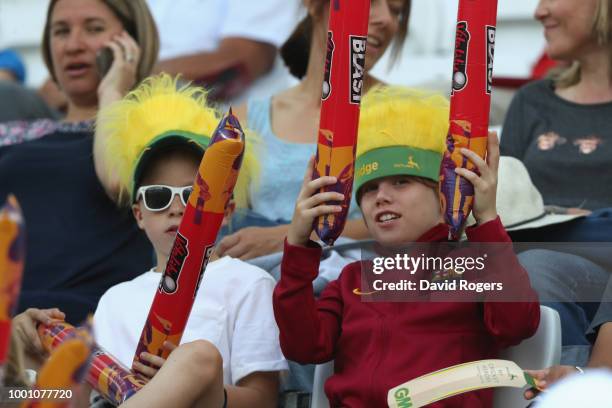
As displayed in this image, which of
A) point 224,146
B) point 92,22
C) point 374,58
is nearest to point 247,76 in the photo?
point 92,22

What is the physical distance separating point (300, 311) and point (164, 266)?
0.45m

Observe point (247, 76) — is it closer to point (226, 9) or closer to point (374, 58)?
point (226, 9)

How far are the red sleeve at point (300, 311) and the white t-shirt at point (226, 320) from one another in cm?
16

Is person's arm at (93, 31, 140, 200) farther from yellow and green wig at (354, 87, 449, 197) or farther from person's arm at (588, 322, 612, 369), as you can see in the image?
person's arm at (588, 322, 612, 369)

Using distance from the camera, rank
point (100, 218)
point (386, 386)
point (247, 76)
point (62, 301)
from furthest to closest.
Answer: point (247, 76), point (100, 218), point (62, 301), point (386, 386)

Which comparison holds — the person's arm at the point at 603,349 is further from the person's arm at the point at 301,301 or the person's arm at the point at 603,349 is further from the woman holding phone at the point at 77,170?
the woman holding phone at the point at 77,170

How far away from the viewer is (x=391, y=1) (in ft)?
12.5

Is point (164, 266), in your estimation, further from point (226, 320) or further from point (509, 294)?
point (509, 294)

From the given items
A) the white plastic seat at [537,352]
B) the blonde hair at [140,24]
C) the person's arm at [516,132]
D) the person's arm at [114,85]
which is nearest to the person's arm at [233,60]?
the blonde hair at [140,24]

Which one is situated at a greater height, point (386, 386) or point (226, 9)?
point (226, 9)

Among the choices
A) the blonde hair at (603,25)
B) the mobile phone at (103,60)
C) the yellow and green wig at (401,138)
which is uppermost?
the blonde hair at (603,25)

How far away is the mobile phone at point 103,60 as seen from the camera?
156 inches

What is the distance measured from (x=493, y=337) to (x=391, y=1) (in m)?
1.44

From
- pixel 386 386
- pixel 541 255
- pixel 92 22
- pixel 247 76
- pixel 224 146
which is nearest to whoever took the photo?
pixel 224 146
